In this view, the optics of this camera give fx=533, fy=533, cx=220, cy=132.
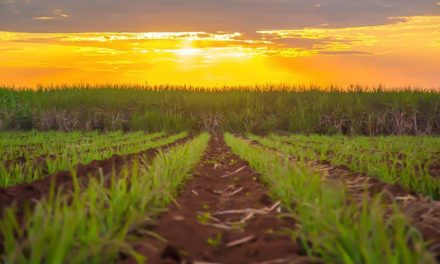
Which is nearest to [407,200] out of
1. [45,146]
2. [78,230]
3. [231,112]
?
[78,230]

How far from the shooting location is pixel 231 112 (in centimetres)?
1883

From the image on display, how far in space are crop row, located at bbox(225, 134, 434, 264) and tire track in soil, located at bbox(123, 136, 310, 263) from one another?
0.12 m

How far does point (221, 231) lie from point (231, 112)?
51.4 ft

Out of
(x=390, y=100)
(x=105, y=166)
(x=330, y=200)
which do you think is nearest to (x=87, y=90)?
(x=390, y=100)

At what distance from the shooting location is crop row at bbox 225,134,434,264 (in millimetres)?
2279

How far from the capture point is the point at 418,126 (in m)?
18.7

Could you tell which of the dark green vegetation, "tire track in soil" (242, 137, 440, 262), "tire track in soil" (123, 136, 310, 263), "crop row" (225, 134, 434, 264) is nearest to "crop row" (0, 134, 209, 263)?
"tire track in soil" (123, 136, 310, 263)

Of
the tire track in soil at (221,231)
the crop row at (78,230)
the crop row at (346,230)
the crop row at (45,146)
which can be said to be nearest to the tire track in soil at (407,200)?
the crop row at (346,230)

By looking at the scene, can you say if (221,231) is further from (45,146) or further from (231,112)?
(231,112)

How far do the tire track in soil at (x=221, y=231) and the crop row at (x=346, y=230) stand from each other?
12 centimetres

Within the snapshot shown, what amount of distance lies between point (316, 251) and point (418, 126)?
1736 cm

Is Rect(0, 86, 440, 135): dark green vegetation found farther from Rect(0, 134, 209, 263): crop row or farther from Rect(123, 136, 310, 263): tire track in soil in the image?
Rect(0, 134, 209, 263): crop row

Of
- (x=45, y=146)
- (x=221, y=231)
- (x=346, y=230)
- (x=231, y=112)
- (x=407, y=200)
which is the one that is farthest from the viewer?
(x=231, y=112)

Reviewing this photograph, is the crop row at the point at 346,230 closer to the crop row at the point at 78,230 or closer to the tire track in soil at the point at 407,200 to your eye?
the tire track in soil at the point at 407,200
